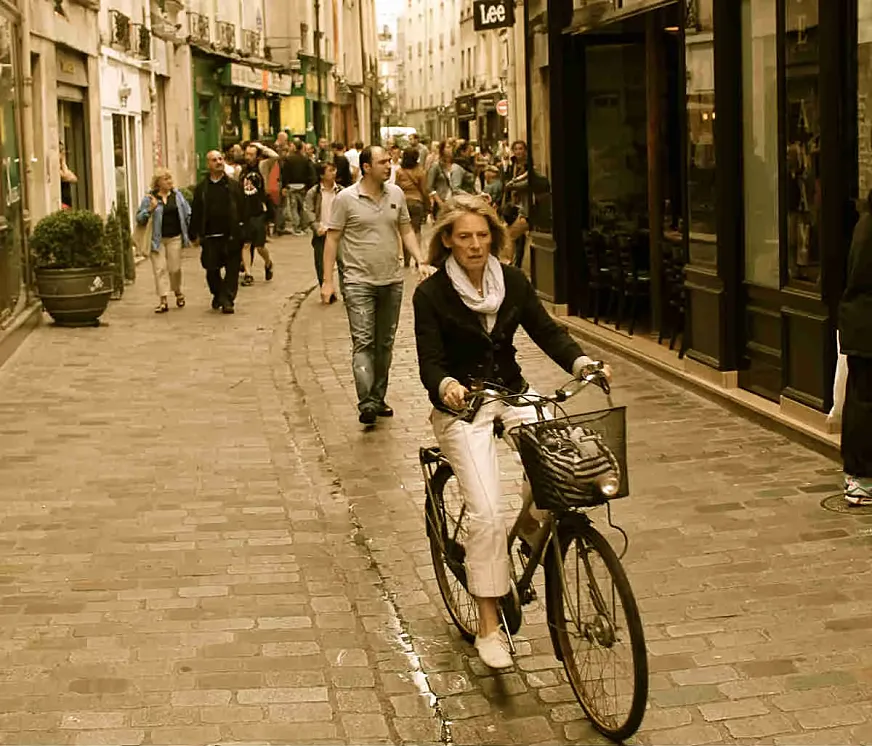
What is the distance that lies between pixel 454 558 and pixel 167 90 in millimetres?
27355

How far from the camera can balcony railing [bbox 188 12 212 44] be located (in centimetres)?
3362

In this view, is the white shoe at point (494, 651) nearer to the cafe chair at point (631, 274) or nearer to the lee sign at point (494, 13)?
the cafe chair at point (631, 274)

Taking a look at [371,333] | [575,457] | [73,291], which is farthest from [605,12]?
[575,457]

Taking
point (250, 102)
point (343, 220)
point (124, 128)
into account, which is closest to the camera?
point (343, 220)

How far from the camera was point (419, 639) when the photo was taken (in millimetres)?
5934

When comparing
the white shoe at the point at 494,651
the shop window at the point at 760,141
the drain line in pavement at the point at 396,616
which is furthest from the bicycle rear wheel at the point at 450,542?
the shop window at the point at 760,141

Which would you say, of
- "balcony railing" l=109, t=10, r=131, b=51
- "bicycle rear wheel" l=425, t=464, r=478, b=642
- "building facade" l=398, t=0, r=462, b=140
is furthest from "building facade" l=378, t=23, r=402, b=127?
"bicycle rear wheel" l=425, t=464, r=478, b=642

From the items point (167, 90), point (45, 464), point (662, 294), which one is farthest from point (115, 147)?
point (45, 464)

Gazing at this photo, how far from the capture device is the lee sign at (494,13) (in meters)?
19.0

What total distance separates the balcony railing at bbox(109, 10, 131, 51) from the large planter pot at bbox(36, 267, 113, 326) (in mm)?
9926

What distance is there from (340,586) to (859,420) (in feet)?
8.98

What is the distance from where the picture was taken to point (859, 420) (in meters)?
7.64

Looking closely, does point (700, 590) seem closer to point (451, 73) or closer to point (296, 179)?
point (296, 179)

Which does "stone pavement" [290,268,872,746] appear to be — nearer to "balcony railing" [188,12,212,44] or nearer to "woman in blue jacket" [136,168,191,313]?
"woman in blue jacket" [136,168,191,313]
